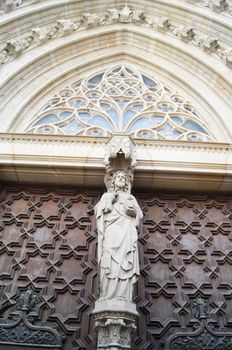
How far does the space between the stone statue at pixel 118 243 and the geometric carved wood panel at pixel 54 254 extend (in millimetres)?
711

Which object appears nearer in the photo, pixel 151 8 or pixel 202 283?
pixel 202 283

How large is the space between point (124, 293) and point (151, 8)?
19.5 feet

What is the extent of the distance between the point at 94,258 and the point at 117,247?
872 millimetres

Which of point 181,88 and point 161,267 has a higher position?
point 181,88

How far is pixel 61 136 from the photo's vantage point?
4.93 m

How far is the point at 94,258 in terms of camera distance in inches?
168

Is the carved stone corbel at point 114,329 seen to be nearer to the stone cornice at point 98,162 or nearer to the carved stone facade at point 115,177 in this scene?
the carved stone facade at point 115,177

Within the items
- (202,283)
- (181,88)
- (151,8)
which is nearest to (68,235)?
(202,283)

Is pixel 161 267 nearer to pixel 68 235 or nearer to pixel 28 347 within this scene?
pixel 68 235

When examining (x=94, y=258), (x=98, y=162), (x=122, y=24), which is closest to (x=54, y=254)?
(x=94, y=258)

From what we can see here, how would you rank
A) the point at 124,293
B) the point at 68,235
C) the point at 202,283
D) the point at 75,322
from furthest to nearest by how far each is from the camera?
the point at 68,235 → the point at 202,283 → the point at 75,322 → the point at 124,293

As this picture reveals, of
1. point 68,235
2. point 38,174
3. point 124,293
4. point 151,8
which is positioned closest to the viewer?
point 124,293

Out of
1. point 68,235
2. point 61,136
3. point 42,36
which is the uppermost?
point 42,36

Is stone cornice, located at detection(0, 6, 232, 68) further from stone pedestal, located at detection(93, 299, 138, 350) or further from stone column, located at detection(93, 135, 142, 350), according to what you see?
stone pedestal, located at detection(93, 299, 138, 350)
